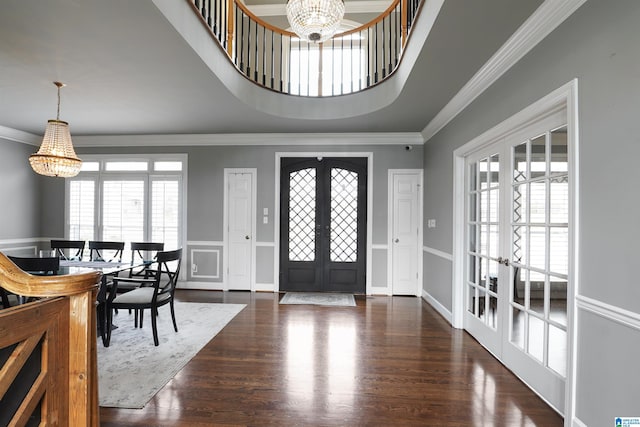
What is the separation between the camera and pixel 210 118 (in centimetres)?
443

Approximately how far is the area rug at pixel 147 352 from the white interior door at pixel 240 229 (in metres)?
1.04

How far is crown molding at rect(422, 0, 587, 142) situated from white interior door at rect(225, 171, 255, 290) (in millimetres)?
3361

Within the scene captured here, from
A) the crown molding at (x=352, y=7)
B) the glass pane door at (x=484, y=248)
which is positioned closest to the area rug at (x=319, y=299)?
the glass pane door at (x=484, y=248)

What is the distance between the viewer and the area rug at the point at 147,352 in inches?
89.2

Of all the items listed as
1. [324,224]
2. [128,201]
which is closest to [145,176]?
[128,201]

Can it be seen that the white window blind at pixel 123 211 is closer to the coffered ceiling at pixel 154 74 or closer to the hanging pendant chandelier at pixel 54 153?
the coffered ceiling at pixel 154 74

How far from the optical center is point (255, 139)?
523cm

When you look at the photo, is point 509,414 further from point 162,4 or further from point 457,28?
point 162,4

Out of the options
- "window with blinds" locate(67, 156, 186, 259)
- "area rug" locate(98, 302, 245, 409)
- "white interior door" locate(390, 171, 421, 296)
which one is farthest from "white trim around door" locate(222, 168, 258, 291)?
"white interior door" locate(390, 171, 421, 296)

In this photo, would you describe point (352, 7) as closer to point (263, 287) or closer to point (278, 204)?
point (278, 204)

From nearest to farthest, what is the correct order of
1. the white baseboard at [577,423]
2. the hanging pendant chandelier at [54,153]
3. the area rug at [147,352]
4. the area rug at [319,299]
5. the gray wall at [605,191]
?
the gray wall at [605,191], the white baseboard at [577,423], the area rug at [147,352], the hanging pendant chandelier at [54,153], the area rug at [319,299]

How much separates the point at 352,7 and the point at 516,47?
434cm

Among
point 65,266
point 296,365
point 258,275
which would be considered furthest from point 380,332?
point 65,266

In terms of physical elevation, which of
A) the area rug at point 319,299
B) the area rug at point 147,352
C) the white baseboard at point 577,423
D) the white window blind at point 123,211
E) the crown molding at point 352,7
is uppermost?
the crown molding at point 352,7
